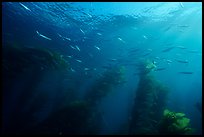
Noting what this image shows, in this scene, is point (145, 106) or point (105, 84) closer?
point (145, 106)

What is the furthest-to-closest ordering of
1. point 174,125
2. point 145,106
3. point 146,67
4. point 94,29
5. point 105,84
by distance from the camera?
point 94,29 < point 105,84 < point 146,67 < point 145,106 < point 174,125

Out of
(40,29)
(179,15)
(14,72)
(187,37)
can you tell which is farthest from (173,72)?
(14,72)

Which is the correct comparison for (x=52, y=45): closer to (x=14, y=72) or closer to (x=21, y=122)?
(x=14, y=72)

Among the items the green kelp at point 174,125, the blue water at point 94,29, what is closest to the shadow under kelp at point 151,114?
the green kelp at point 174,125

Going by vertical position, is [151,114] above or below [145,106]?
below

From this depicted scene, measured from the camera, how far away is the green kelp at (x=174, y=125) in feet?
25.5

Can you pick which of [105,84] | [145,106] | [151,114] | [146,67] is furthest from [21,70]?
[151,114]

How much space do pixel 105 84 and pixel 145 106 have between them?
3.67 metres

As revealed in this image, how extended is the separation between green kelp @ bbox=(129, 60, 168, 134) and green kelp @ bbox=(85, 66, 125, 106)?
72.1 inches

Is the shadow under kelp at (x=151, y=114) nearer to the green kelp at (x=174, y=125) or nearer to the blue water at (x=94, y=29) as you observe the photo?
the green kelp at (x=174, y=125)

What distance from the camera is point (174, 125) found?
783cm

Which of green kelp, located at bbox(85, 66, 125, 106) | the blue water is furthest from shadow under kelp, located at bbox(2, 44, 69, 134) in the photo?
green kelp, located at bbox(85, 66, 125, 106)

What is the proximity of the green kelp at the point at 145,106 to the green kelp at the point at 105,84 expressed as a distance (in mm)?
1832

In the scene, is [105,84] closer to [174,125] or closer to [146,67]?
[146,67]
